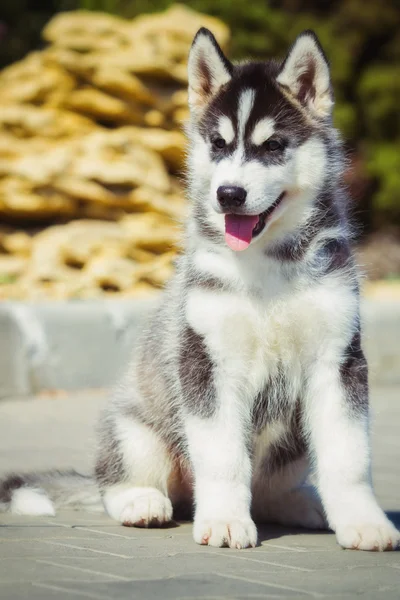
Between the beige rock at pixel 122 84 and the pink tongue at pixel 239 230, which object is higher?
the beige rock at pixel 122 84

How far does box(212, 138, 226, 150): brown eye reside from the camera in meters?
3.80

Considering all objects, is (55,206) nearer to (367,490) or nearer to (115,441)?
(115,441)

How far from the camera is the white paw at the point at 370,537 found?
3302 millimetres

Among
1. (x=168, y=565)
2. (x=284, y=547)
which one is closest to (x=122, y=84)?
(x=284, y=547)

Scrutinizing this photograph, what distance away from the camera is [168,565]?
120 inches

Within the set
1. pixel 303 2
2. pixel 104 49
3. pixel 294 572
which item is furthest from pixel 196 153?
pixel 303 2

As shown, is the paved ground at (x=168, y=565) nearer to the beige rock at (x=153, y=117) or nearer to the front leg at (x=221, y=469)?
the front leg at (x=221, y=469)

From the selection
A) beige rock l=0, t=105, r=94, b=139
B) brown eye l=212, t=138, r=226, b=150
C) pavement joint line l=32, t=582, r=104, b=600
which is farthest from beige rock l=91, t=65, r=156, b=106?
pavement joint line l=32, t=582, r=104, b=600

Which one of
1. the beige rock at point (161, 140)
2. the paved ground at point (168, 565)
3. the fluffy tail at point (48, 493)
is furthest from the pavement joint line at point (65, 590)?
the beige rock at point (161, 140)

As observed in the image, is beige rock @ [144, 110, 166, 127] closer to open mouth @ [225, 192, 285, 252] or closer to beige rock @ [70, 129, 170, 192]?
beige rock @ [70, 129, 170, 192]

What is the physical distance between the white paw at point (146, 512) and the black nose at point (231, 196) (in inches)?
46.1

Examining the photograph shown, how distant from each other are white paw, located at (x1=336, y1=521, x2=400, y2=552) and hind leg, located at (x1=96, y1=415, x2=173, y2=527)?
2.65 feet

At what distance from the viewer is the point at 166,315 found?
4.16 metres

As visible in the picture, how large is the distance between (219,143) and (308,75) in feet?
1.71
